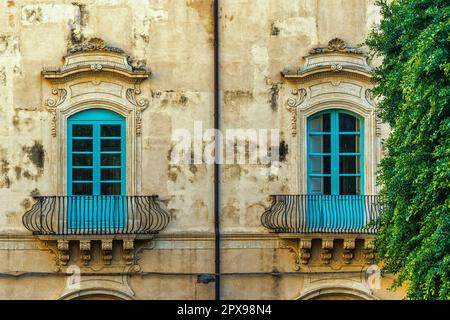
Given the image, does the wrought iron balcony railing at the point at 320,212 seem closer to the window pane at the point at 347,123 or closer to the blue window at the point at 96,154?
the window pane at the point at 347,123

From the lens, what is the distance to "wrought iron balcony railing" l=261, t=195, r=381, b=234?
2419 centimetres

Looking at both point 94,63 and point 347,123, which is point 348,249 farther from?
point 94,63

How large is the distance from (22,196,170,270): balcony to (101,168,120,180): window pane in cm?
47

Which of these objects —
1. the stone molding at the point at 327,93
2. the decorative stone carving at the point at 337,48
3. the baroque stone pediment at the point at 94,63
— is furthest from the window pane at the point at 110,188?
the decorative stone carving at the point at 337,48

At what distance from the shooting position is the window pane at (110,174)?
24.4m

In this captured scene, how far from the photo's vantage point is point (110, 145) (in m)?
24.4

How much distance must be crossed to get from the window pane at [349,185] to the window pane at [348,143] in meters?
0.56

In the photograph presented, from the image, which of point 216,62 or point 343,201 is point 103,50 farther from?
point 343,201

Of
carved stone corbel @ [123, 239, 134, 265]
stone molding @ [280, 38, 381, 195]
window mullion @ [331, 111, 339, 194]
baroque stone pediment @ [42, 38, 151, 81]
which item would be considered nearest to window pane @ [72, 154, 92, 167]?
baroque stone pediment @ [42, 38, 151, 81]

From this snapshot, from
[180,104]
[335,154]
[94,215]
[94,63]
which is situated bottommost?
[94,215]

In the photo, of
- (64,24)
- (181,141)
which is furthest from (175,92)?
(64,24)

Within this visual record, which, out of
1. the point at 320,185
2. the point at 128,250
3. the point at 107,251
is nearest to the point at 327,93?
the point at 320,185

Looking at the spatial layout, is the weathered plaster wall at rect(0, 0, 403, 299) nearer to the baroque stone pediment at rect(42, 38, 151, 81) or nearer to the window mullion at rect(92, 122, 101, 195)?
the baroque stone pediment at rect(42, 38, 151, 81)

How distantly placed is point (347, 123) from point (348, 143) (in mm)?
391
